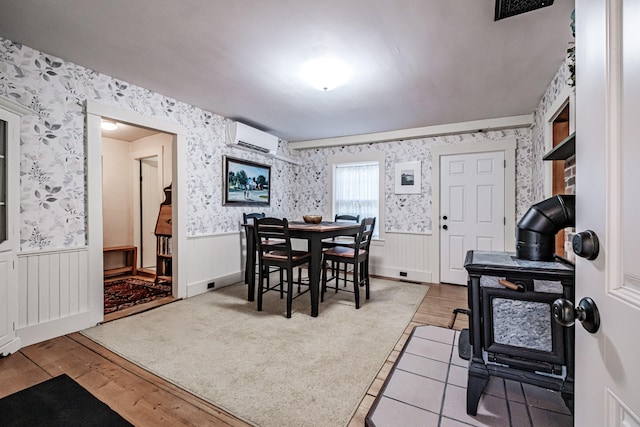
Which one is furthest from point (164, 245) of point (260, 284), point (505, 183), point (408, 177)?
point (505, 183)

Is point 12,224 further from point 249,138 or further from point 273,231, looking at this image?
point 249,138

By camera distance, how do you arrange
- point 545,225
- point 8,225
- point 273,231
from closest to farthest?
point 545,225 < point 8,225 < point 273,231

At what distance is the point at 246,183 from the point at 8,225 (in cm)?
260

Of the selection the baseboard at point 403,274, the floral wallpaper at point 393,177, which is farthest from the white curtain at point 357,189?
the baseboard at point 403,274

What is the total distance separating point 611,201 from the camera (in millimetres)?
563

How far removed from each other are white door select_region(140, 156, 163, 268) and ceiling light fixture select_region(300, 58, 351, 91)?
3.66 m

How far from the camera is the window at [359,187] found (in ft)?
15.5

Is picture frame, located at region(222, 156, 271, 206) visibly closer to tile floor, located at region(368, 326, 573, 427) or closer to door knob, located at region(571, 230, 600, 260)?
tile floor, located at region(368, 326, 573, 427)

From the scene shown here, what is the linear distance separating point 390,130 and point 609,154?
13.4 feet

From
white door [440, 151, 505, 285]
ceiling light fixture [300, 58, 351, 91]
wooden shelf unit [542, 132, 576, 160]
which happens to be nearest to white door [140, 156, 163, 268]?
ceiling light fixture [300, 58, 351, 91]

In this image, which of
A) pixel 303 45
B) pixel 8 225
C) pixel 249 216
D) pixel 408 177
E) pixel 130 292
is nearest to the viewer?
pixel 8 225

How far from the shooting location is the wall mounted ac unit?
3.91m

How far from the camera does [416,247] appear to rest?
174 inches

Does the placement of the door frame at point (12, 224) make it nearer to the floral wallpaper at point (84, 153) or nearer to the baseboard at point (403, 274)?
the floral wallpaper at point (84, 153)
